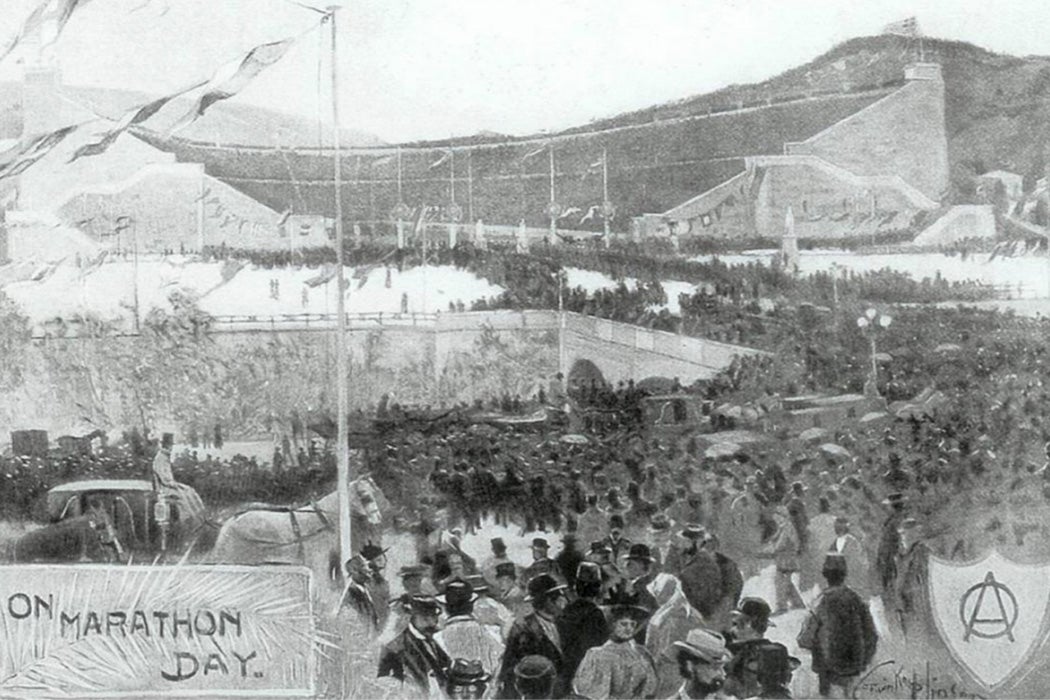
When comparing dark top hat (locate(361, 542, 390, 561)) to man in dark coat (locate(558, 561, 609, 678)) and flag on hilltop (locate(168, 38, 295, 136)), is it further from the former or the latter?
flag on hilltop (locate(168, 38, 295, 136))

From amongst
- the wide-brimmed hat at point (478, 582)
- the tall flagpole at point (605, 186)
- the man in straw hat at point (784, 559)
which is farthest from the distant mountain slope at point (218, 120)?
the man in straw hat at point (784, 559)

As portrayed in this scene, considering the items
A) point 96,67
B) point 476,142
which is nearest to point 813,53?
point 476,142

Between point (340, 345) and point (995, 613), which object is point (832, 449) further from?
point (340, 345)

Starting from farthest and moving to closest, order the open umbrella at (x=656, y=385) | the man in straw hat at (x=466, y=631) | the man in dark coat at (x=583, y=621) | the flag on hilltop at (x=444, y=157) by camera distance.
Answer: the flag on hilltop at (x=444, y=157), the open umbrella at (x=656, y=385), the man in straw hat at (x=466, y=631), the man in dark coat at (x=583, y=621)

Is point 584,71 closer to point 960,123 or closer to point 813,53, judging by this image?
point 813,53

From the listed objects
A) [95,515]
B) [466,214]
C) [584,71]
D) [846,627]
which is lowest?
[846,627]

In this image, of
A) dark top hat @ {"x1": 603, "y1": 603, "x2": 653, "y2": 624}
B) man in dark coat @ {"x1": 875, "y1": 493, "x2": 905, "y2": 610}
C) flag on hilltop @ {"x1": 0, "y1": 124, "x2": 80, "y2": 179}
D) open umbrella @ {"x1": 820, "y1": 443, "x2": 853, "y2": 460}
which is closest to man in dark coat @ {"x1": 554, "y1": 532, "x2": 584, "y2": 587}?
dark top hat @ {"x1": 603, "y1": 603, "x2": 653, "y2": 624}

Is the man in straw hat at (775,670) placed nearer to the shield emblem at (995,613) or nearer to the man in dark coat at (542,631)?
the shield emblem at (995,613)
